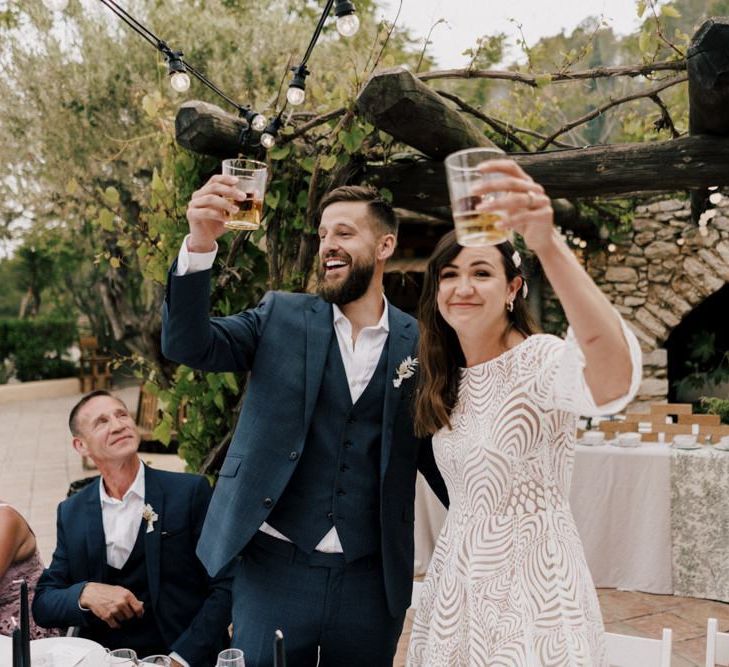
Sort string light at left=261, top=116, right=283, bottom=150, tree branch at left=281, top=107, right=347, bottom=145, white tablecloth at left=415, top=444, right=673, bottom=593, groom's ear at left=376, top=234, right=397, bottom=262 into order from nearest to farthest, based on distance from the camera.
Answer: groom's ear at left=376, top=234, right=397, bottom=262
string light at left=261, top=116, right=283, bottom=150
tree branch at left=281, top=107, right=347, bottom=145
white tablecloth at left=415, top=444, right=673, bottom=593

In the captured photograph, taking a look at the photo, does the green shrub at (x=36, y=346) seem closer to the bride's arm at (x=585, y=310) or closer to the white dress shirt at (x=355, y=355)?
the white dress shirt at (x=355, y=355)

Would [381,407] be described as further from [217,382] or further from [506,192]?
[217,382]

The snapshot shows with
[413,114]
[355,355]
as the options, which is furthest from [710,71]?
[355,355]

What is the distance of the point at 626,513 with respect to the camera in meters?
4.65

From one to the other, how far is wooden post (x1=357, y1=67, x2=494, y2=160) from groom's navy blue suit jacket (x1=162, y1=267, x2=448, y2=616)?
122 centimetres

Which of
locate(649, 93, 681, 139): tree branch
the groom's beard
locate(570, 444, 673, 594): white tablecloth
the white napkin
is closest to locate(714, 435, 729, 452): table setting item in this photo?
locate(570, 444, 673, 594): white tablecloth

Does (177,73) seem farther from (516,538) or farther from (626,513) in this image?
(626,513)

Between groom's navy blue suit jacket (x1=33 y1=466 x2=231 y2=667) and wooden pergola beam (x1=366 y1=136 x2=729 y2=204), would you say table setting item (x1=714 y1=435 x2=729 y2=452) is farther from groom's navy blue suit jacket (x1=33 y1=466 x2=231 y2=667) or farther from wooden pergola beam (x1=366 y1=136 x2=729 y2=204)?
groom's navy blue suit jacket (x1=33 y1=466 x2=231 y2=667)

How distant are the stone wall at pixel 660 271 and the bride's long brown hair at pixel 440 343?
7013mm

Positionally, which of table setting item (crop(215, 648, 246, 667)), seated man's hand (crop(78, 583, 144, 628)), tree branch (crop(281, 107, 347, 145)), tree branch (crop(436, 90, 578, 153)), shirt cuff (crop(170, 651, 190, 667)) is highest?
tree branch (crop(436, 90, 578, 153))

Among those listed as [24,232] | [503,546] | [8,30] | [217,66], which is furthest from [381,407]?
[24,232]

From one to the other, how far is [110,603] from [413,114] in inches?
88.2

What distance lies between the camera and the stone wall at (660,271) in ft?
27.0

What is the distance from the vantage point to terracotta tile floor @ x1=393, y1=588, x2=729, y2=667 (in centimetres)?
377
